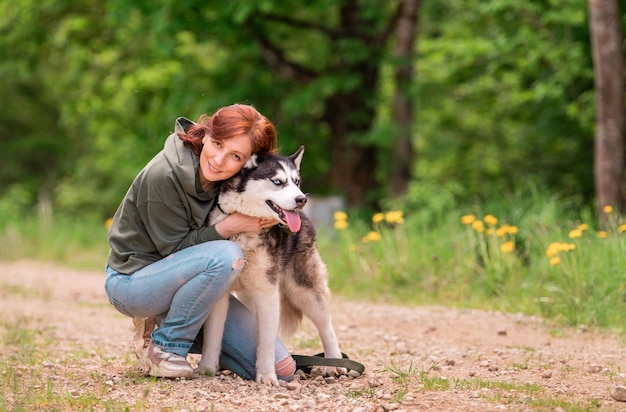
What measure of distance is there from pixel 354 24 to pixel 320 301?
30.5ft

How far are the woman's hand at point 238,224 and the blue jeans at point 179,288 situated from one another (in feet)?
0.25

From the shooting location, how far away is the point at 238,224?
445cm

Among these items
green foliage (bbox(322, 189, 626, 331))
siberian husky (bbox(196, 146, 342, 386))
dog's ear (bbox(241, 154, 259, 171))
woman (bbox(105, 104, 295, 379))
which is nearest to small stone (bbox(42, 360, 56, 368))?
woman (bbox(105, 104, 295, 379))

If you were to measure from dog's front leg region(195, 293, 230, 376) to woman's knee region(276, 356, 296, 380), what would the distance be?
1.15 feet

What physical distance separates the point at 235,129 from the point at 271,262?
77 cm

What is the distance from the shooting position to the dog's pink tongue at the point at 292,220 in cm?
430

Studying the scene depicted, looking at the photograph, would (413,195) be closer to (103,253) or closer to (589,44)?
(589,44)

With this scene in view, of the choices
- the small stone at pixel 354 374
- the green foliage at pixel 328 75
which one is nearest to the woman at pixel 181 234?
the small stone at pixel 354 374

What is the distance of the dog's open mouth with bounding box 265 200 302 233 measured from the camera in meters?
4.30

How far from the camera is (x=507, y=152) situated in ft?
58.6

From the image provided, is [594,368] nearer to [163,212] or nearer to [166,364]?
[166,364]

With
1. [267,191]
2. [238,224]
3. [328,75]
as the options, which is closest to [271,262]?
[238,224]

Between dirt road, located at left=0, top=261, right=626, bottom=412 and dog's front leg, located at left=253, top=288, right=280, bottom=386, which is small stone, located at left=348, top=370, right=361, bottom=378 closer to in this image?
dirt road, located at left=0, top=261, right=626, bottom=412

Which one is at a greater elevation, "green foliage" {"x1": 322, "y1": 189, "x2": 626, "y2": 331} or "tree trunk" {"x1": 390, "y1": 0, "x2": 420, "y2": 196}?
"tree trunk" {"x1": 390, "y1": 0, "x2": 420, "y2": 196}
